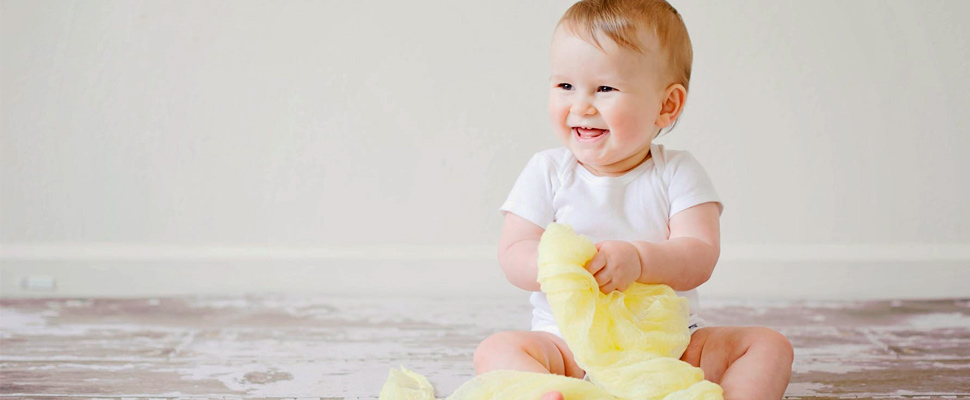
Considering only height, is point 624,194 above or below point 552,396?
above

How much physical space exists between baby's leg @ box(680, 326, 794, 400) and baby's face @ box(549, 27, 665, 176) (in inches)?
9.9

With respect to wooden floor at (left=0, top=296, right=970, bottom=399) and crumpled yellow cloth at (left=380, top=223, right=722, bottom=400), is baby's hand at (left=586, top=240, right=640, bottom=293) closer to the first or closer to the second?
crumpled yellow cloth at (left=380, top=223, right=722, bottom=400)

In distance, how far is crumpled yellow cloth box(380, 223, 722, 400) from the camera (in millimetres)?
950

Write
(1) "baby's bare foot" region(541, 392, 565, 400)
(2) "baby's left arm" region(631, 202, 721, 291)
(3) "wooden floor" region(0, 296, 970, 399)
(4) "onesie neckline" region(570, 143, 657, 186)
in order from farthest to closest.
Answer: (3) "wooden floor" region(0, 296, 970, 399) < (4) "onesie neckline" region(570, 143, 657, 186) < (2) "baby's left arm" region(631, 202, 721, 291) < (1) "baby's bare foot" region(541, 392, 565, 400)

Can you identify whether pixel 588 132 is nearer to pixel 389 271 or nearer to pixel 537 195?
pixel 537 195

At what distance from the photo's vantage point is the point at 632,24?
1026 millimetres

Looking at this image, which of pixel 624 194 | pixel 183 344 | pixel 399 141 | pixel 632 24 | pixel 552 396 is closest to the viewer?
pixel 552 396

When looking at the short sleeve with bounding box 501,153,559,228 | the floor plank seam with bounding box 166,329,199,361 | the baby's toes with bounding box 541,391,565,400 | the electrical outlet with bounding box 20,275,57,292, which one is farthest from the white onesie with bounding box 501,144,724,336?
the electrical outlet with bounding box 20,275,57,292

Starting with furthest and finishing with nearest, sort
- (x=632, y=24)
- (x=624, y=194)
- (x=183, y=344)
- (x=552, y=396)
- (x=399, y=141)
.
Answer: (x=399, y=141), (x=183, y=344), (x=624, y=194), (x=632, y=24), (x=552, y=396)

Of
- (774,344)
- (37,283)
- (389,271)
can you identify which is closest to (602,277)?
(774,344)

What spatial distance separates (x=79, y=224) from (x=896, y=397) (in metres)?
1.51

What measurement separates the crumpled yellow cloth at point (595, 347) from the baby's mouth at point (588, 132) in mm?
139

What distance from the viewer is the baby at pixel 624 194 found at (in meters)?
1.03

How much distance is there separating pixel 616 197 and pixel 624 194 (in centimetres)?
1
